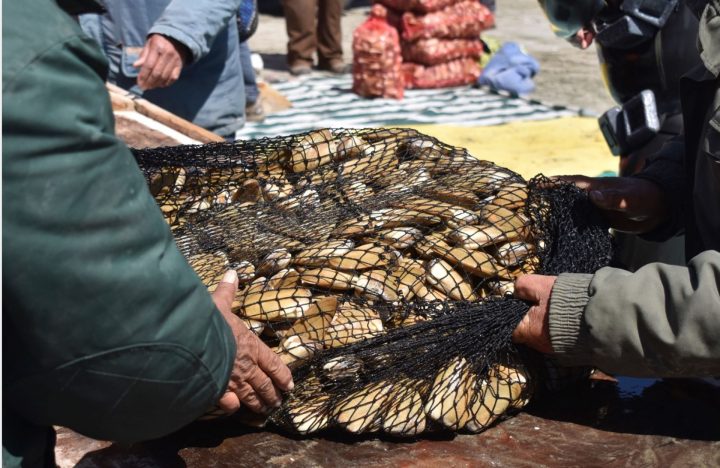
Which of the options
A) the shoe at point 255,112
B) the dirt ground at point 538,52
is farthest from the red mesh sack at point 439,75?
the shoe at point 255,112

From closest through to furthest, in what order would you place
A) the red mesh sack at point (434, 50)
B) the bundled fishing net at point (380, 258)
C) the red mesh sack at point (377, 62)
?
the bundled fishing net at point (380, 258), the red mesh sack at point (377, 62), the red mesh sack at point (434, 50)

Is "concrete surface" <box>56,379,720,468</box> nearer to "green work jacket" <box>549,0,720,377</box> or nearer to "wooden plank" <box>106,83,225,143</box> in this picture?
"green work jacket" <box>549,0,720,377</box>

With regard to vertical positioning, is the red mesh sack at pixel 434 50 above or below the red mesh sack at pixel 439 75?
above

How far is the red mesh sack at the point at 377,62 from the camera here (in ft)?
21.7

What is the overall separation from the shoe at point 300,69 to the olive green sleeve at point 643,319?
6.38 metres

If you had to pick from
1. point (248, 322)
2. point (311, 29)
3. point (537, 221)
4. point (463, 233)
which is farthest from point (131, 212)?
point (311, 29)

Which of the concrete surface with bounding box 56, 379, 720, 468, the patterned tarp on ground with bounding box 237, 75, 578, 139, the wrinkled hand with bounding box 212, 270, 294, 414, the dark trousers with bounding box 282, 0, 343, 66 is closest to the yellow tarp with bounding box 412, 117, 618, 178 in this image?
the patterned tarp on ground with bounding box 237, 75, 578, 139

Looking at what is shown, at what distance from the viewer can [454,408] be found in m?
1.70

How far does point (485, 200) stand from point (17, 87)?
1.31m

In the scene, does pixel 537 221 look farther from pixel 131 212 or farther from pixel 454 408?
pixel 131 212

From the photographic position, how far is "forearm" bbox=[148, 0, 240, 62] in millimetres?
3027

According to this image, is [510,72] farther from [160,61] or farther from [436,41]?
[160,61]

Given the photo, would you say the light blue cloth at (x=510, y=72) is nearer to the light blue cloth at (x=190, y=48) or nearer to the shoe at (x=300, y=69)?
the shoe at (x=300, y=69)

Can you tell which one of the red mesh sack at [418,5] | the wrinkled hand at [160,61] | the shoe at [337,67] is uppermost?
the wrinkled hand at [160,61]
